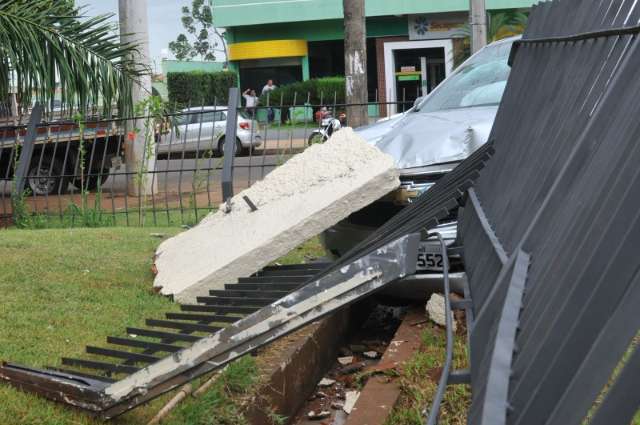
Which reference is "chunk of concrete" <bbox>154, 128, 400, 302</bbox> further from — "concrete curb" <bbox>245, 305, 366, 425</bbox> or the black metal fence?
the black metal fence

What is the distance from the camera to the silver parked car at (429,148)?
229 inches

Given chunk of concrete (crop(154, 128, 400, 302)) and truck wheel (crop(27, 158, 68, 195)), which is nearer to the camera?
chunk of concrete (crop(154, 128, 400, 302))

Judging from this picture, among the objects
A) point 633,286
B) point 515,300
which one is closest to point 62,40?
point 515,300

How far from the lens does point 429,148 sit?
20.7 ft

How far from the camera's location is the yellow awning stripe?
40.8 meters

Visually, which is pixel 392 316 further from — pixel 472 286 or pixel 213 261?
pixel 472 286

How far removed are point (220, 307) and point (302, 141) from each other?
26.6 feet

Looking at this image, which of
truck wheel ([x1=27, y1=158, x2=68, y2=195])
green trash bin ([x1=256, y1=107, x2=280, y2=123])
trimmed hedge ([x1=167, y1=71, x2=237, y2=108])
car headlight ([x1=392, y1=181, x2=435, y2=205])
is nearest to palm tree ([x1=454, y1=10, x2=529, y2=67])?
trimmed hedge ([x1=167, y1=71, x2=237, y2=108])

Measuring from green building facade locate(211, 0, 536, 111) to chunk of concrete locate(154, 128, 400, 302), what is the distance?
97.3 ft

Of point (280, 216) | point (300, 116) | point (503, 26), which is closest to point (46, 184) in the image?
point (300, 116)

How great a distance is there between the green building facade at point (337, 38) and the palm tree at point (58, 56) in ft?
92.5

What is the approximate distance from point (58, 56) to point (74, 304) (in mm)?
2991

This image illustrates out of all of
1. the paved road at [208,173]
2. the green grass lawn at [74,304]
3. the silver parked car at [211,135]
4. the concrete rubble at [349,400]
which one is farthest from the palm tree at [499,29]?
the concrete rubble at [349,400]

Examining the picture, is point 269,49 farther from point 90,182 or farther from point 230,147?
point 230,147
